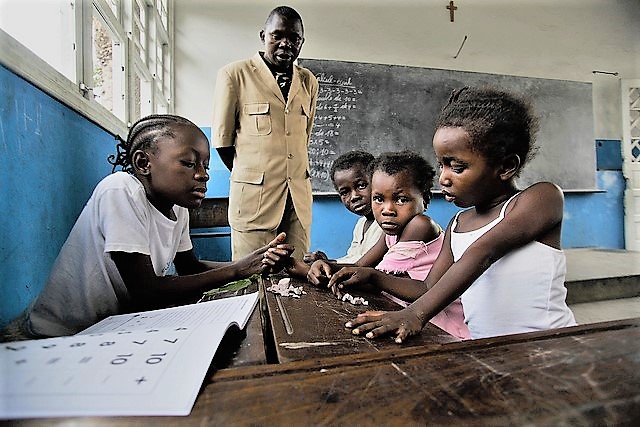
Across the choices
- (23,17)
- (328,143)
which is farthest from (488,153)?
(328,143)

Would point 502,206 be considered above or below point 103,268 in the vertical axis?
above

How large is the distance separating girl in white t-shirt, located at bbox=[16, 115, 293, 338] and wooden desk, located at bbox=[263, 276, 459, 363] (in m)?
0.29

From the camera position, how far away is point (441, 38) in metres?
4.43

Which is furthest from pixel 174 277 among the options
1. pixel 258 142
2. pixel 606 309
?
pixel 606 309

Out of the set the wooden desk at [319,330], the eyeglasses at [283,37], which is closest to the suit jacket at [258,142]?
the eyeglasses at [283,37]

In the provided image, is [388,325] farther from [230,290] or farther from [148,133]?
[148,133]

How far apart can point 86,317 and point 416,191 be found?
988 mm

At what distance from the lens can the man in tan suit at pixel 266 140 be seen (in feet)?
6.24

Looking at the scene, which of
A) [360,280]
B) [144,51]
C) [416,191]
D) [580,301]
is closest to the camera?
[360,280]

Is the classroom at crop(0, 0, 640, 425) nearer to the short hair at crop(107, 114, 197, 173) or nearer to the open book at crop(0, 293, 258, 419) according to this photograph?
the open book at crop(0, 293, 258, 419)

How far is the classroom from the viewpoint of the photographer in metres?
0.38

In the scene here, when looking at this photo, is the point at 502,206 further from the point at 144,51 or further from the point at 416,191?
the point at 144,51

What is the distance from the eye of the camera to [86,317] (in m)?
0.95

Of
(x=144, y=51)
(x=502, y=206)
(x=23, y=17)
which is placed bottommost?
(x=502, y=206)
